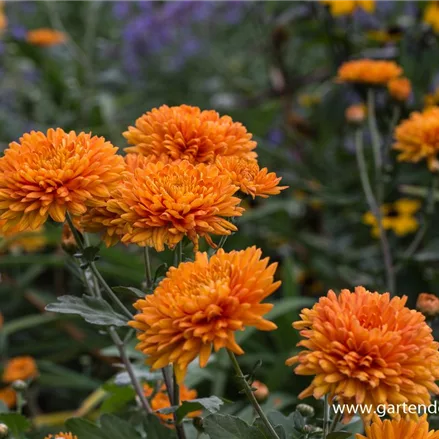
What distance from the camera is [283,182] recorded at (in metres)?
1.67

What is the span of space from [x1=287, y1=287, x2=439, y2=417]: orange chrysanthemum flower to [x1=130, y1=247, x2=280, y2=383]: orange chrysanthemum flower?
0.15ft

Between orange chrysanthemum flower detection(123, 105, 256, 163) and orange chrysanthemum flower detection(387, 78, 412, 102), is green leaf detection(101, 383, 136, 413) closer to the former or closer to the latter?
orange chrysanthemum flower detection(123, 105, 256, 163)

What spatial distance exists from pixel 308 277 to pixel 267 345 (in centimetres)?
26

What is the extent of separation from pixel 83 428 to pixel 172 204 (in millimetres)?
303

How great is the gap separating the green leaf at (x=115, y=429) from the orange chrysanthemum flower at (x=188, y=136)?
0.92ft

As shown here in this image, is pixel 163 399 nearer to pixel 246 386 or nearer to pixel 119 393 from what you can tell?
pixel 119 393

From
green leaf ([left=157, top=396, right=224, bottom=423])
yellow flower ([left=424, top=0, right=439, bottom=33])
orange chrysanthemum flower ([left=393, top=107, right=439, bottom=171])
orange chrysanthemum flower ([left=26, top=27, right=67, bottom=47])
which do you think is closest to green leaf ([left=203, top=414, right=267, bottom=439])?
green leaf ([left=157, top=396, right=224, bottom=423])

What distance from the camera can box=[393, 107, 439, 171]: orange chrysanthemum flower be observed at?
3.18 ft

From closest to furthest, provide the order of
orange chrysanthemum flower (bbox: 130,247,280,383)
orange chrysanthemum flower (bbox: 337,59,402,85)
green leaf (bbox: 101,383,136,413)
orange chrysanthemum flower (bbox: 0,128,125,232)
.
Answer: orange chrysanthemum flower (bbox: 130,247,280,383) < orange chrysanthemum flower (bbox: 0,128,125,232) < green leaf (bbox: 101,383,136,413) < orange chrysanthemum flower (bbox: 337,59,402,85)

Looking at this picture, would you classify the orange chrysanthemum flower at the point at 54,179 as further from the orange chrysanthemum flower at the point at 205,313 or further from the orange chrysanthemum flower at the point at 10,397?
the orange chrysanthemum flower at the point at 10,397

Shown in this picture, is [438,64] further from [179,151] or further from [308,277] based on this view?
[179,151]

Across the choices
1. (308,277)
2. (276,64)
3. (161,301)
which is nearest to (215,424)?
(161,301)

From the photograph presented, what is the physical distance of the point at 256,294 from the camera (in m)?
0.50

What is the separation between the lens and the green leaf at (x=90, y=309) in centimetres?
61
